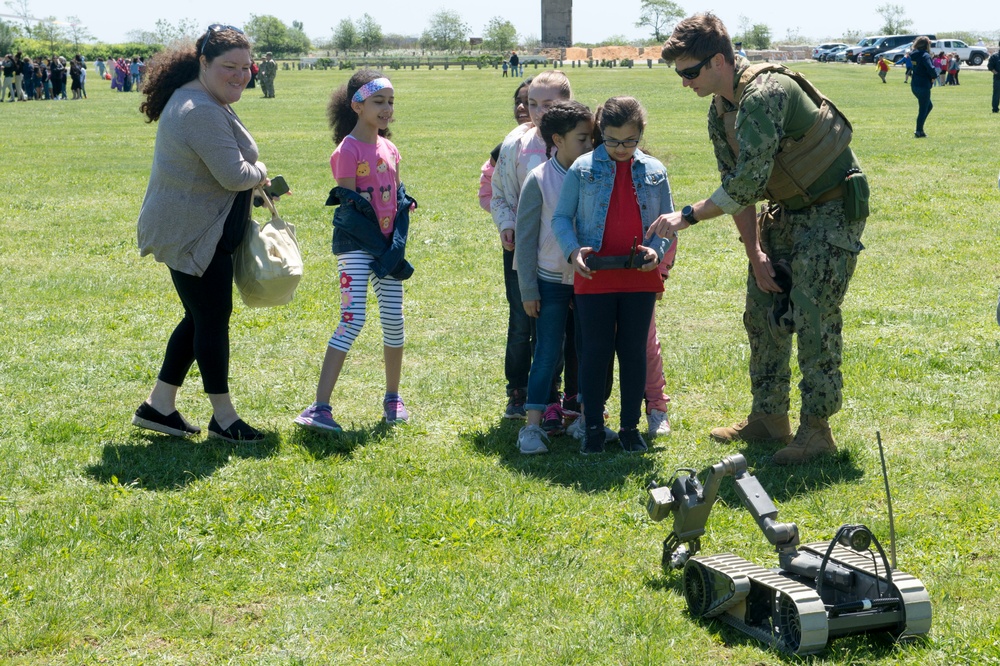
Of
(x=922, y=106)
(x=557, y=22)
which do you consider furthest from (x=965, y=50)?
(x=557, y=22)

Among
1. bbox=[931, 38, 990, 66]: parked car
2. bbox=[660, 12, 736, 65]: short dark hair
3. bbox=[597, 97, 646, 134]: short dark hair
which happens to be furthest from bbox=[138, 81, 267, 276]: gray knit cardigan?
bbox=[931, 38, 990, 66]: parked car

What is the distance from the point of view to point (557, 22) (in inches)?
5369

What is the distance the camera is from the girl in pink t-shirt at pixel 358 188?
609cm

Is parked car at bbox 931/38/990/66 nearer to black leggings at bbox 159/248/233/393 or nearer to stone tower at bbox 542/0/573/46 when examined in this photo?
stone tower at bbox 542/0/573/46

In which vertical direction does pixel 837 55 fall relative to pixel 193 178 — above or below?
above

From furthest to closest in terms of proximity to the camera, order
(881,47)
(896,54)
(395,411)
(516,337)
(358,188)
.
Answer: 1. (881,47)
2. (896,54)
3. (516,337)
4. (395,411)
5. (358,188)

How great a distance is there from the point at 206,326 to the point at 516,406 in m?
1.88

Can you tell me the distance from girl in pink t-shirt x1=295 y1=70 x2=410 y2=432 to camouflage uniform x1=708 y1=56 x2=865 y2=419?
1.81 m

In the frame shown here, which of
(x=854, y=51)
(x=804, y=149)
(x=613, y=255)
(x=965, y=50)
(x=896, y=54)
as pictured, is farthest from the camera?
(x=854, y=51)

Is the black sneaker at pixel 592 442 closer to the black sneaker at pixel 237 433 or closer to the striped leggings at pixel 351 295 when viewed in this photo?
the striped leggings at pixel 351 295

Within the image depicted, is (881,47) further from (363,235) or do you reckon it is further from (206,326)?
(206,326)

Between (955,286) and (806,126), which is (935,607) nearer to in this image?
(806,126)

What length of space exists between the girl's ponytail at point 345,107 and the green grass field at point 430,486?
66.8 inches

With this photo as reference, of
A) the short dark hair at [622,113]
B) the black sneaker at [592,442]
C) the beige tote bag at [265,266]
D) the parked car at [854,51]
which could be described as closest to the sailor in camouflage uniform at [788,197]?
the short dark hair at [622,113]
